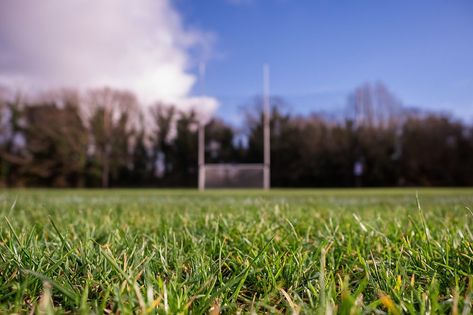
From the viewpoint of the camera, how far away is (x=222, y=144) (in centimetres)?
2219

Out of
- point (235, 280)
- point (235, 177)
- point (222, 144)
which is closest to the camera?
point (235, 280)

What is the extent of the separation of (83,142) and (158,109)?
4944mm

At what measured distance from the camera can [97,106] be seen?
72.7 feet

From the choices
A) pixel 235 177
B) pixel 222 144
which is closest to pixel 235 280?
pixel 235 177

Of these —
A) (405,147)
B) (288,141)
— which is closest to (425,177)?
(405,147)

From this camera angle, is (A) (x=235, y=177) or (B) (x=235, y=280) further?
(A) (x=235, y=177)

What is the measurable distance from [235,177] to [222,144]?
16.6 feet

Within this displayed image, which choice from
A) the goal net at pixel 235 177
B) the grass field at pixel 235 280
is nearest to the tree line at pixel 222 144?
the goal net at pixel 235 177

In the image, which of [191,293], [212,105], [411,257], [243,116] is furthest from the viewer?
[243,116]

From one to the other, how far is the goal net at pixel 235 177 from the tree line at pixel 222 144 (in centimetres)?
401

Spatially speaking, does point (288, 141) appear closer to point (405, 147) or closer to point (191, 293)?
point (405, 147)

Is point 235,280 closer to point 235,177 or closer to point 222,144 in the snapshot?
point 235,177

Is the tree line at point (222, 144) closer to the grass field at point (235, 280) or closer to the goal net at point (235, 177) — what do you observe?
the goal net at point (235, 177)

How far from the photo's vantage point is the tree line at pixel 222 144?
20547mm
